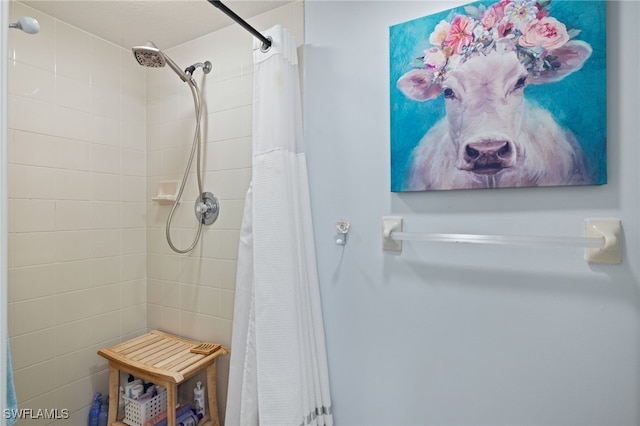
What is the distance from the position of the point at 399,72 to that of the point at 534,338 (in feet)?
3.23

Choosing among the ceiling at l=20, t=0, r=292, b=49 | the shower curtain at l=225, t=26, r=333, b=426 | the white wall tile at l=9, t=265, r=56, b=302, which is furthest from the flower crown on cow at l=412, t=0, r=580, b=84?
the white wall tile at l=9, t=265, r=56, b=302

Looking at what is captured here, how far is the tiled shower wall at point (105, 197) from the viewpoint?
4.34ft

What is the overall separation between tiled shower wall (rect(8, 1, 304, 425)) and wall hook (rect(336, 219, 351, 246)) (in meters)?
0.52

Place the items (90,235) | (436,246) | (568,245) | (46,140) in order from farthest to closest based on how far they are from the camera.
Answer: (90,235)
(46,140)
(436,246)
(568,245)

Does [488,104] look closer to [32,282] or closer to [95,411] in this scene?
[32,282]

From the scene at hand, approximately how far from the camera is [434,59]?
1.07 m

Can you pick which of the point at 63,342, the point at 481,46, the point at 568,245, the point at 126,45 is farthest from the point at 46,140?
the point at 568,245

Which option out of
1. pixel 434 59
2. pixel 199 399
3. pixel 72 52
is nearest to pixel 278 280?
pixel 199 399

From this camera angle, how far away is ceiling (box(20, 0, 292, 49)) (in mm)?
1347

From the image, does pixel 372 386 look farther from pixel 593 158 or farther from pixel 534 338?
pixel 593 158

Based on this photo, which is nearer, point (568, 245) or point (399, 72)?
point (568, 245)

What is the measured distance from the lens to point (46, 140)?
1.37 meters

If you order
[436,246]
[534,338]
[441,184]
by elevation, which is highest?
[441,184]

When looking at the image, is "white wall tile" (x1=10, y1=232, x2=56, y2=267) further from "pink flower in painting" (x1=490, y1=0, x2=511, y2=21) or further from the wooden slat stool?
"pink flower in painting" (x1=490, y1=0, x2=511, y2=21)
